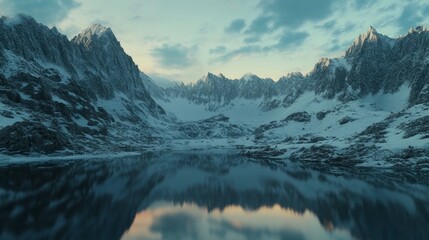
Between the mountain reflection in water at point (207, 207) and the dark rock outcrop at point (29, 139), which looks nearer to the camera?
the mountain reflection in water at point (207, 207)

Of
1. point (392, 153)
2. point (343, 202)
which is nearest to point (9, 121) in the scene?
point (343, 202)

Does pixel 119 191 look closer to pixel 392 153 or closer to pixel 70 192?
pixel 70 192

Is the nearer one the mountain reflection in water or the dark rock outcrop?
the mountain reflection in water

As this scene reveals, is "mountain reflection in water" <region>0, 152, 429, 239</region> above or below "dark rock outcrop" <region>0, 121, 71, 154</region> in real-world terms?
below

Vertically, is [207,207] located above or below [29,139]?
below

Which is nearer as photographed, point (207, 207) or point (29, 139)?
point (207, 207)

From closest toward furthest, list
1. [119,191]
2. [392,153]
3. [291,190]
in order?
[119,191], [291,190], [392,153]

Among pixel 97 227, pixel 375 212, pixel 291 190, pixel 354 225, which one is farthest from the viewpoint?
pixel 291 190

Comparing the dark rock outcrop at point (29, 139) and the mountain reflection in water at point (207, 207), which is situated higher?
the dark rock outcrop at point (29, 139)
